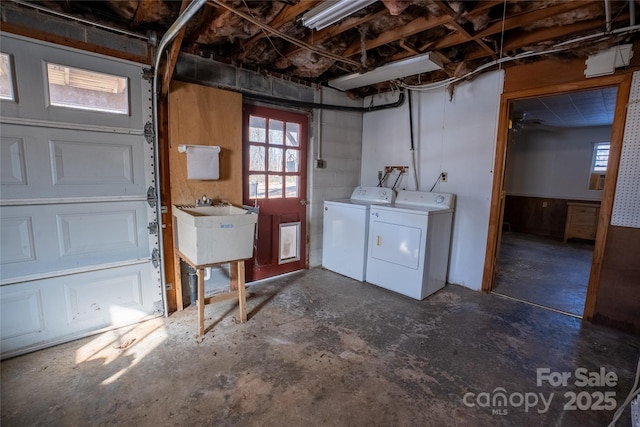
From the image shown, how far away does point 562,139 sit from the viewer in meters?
5.93

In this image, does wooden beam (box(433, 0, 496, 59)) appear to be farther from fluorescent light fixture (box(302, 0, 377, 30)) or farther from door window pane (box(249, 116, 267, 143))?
door window pane (box(249, 116, 267, 143))

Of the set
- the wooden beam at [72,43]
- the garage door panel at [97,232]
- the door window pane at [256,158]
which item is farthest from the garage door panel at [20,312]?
the door window pane at [256,158]

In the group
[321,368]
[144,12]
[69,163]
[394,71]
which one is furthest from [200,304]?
[394,71]

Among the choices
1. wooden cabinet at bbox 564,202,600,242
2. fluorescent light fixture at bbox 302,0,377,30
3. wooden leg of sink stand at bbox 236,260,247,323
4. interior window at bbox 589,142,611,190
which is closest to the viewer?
fluorescent light fixture at bbox 302,0,377,30

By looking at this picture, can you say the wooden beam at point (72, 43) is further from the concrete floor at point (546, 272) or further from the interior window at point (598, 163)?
the interior window at point (598, 163)

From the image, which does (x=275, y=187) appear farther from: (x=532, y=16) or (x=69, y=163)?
(x=532, y=16)

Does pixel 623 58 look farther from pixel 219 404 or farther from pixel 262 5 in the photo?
pixel 219 404

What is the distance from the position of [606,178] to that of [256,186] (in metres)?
3.17

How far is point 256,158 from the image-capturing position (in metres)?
3.13

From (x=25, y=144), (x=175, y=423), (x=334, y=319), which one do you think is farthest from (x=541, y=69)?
(x=25, y=144)

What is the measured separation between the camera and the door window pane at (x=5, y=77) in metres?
1.78

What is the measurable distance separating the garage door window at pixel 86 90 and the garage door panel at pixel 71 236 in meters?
0.71

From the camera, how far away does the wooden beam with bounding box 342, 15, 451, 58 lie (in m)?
1.98

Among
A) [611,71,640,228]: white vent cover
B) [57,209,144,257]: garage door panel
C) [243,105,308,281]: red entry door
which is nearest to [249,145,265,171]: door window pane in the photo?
[243,105,308,281]: red entry door
